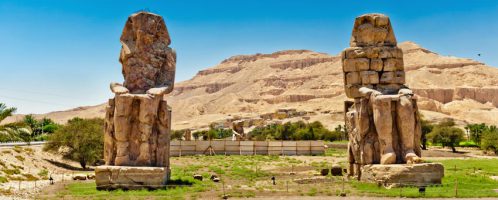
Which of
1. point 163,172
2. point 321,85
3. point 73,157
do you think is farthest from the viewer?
point 321,85

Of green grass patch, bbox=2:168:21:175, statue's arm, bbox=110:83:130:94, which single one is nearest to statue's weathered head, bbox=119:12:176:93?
statue's arm, bbox=110:83:130:94

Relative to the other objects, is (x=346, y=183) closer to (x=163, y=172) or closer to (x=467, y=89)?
(x=163, y=172)

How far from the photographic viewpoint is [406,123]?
1479 centimetres

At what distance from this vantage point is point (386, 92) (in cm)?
1585

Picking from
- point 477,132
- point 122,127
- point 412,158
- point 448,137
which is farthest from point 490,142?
point 122,127

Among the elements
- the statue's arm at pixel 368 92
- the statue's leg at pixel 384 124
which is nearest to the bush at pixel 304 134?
the statue's arm at pixel 368 92

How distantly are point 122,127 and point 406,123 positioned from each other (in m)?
8.33

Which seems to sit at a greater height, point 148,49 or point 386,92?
point 148,49

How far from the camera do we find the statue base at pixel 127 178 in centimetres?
1386

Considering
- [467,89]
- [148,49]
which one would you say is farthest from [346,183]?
[467,89]

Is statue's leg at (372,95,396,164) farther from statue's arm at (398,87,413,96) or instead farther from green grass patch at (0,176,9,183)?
green grass patch at (0,176,9,183)

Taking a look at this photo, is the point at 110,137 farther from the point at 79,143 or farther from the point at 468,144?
the point at 468,144

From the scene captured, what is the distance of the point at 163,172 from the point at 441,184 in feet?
26.2

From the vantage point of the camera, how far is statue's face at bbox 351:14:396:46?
1642 centimetres
